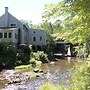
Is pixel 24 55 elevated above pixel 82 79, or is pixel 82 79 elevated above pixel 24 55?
pixel 82 79

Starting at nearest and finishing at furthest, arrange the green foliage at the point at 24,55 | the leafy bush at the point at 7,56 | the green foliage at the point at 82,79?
the green foliage at the point at 82,79 < the leafy bush at the point at 7,56 < the green foliage at the point at 24,55

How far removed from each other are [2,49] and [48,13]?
125 ft

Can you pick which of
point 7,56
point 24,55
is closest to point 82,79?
point 7,56

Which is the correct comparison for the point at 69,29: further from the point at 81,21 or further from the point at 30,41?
the point at 30,41

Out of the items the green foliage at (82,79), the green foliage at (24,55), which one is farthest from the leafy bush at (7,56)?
the green foliage at (82,79)

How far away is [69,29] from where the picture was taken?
10.2 m

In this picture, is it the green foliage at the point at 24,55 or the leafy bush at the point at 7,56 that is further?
the green foliage at the point at 24,55

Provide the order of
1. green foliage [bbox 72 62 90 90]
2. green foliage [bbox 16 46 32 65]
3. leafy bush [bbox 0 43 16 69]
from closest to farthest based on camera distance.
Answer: green foliage [bbox 72 62 90 90], leafy bush [bbox 0 43 16 69], green foliage [bbox 16 46 32 65]

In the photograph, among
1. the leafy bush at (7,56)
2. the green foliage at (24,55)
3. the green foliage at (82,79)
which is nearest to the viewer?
the green foliage at (82,79)

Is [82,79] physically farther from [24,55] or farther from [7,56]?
[24,55]

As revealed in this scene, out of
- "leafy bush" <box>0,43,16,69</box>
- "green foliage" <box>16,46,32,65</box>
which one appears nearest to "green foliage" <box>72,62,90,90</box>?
"leafy bush" <box>0,43,16,69</box>

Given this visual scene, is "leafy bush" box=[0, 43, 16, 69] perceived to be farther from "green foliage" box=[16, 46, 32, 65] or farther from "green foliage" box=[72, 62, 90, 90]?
"green foliage" box=[72, 62, 90, 90]

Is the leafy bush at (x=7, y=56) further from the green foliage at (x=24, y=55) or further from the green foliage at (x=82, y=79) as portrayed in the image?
the green foliage at (x=82, y=79)

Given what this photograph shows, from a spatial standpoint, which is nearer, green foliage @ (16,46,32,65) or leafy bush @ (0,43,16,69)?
leafy bush @ (0,43,16,69)
